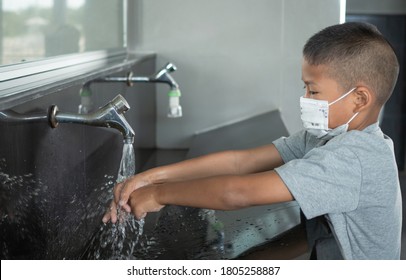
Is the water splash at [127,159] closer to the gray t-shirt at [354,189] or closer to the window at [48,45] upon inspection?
the window at [48,45]

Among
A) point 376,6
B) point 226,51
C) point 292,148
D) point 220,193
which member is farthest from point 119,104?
point 376,6

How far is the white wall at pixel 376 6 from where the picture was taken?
9.31ft

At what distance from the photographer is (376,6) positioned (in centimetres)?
286

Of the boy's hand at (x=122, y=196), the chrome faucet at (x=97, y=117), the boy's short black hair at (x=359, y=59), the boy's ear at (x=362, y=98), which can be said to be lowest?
the boy's hand at (x=122, y=196)

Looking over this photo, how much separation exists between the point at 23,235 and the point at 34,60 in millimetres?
554

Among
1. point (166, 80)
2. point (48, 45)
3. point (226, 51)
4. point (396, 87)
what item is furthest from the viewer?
point (396, 87)

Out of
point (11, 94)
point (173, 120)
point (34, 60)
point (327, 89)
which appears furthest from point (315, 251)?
point (173, 120)

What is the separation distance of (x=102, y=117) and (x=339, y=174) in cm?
40

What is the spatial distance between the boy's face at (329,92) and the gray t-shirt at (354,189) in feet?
0.16

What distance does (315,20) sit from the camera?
2.80 m

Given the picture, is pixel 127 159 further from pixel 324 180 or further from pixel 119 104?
pixel 324 180

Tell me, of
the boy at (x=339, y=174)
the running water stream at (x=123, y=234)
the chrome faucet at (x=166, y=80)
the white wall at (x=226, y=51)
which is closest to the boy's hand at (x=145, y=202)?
the boy at (x=339, y=174)

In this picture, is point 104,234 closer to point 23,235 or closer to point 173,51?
point 23,235
